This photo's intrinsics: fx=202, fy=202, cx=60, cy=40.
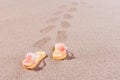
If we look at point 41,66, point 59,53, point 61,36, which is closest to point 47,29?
point 61,36

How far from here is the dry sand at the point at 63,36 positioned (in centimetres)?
208

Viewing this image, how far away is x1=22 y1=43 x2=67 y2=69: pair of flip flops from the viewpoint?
209cm

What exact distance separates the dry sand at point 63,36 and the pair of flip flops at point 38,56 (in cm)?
6

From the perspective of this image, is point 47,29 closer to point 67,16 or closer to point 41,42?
point 41,42

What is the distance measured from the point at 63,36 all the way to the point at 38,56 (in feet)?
2.17

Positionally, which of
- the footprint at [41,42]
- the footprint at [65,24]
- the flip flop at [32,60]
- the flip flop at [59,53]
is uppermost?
the footprint at [65,24]

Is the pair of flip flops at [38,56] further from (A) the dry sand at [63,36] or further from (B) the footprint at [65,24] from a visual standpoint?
(B) the footprint at [65,24]

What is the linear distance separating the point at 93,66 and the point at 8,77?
0.89 meters

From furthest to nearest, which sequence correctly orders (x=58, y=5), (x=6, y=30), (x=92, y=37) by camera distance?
1. (x=58, y=5)
2. (x=6, y=30)
3. (x=92, y=37)

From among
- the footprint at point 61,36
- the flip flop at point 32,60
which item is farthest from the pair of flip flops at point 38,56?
the footprint at point 61,36

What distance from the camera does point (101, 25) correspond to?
3.05 meters

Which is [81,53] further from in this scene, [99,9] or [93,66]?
[99,9]

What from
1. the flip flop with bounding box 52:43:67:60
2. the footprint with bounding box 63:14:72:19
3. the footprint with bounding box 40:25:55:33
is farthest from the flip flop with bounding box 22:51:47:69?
the footprint with bounding box 63:14:72:19

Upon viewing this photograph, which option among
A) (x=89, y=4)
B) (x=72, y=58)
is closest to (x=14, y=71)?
(x=72, y=58)
